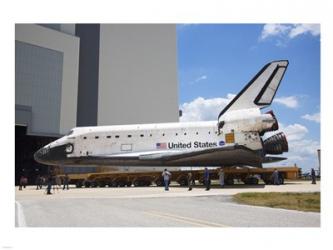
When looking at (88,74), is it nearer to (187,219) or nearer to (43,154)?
(43,154)

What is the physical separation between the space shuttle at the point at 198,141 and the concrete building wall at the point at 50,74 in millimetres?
3378

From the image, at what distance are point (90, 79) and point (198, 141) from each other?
42.9 feet

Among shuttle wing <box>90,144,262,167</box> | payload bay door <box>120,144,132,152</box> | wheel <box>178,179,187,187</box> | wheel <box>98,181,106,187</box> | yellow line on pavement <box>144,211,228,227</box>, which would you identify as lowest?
wheel <box>98,181,106,187</box>

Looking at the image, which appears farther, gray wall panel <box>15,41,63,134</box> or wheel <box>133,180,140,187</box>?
wheel <box>133,180,140,187</box>

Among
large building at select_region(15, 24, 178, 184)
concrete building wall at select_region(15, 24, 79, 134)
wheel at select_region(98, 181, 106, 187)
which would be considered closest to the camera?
concrete building wall at select_region(15, 24, 79, 134)

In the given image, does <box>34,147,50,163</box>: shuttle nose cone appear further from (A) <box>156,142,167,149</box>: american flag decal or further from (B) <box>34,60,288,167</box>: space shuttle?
(A) <box>156,142,167,149</box>: american flag decal

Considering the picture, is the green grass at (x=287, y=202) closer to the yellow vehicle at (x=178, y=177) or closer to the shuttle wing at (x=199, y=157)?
the shuttle wing at (x=199, y=157)

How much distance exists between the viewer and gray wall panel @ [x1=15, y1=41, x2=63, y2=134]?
21734 millimetres

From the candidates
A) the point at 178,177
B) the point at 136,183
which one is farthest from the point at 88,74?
the point at 178,177

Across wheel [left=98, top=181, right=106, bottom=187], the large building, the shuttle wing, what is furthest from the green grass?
the large building

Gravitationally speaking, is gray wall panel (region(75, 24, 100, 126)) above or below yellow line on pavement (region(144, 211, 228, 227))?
above

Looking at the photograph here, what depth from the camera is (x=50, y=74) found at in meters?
24.0

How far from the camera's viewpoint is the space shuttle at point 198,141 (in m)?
18.7

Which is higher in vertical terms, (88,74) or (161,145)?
(88,74)
